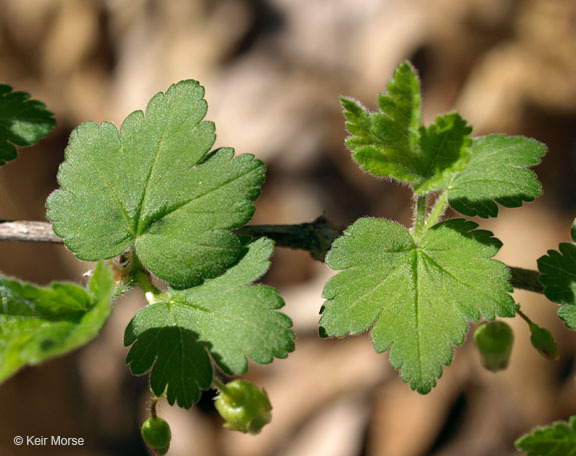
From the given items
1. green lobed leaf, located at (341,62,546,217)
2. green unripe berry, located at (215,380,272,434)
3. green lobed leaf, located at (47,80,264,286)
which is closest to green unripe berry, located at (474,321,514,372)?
green lobed leaf, located at (341,62,546,217)

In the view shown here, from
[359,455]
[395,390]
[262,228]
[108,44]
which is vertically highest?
[262,228]

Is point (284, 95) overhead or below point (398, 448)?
overhead

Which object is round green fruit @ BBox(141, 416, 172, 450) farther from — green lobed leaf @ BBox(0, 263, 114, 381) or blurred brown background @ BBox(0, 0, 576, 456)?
blurred brown background @ BBox(0, 0, 576, 456)

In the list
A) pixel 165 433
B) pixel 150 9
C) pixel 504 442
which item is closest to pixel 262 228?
pixel 165 433

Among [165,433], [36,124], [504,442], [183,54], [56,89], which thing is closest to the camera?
[165,433]

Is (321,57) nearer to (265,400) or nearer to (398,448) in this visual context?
(398,448)

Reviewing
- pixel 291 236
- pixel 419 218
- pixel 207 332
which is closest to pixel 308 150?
pixel 291 236

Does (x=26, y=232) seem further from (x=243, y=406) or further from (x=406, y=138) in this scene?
(x=406, y=138)

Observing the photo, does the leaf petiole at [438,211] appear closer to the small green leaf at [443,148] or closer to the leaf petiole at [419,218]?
the leaf petiole at [419,218]
